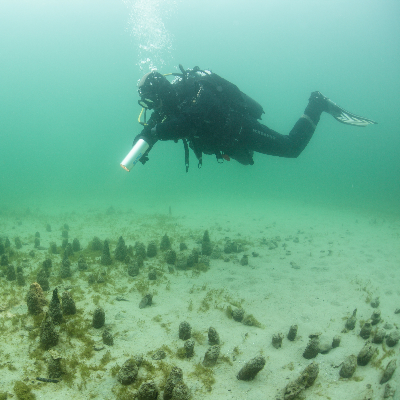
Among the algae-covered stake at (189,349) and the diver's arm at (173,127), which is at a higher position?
the diver's arm at (173,127)

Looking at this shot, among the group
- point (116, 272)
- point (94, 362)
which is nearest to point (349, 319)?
point (94, 362)

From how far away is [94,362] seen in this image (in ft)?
10.9

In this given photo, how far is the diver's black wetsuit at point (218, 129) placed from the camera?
5.49m

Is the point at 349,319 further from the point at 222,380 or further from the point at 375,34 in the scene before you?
the point at 375,34

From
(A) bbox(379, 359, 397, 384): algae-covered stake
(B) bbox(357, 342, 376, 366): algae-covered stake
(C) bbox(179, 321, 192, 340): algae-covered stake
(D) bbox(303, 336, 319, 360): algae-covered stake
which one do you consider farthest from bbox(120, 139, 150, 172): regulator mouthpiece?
(A) bbox(379, 359, 397, 384): algae-covered stake

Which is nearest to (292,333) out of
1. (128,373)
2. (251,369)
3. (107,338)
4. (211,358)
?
(251,369)

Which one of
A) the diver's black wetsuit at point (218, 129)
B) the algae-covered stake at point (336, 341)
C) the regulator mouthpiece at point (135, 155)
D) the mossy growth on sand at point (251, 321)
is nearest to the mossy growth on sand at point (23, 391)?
the mossy growth on sand at point (251, 321)

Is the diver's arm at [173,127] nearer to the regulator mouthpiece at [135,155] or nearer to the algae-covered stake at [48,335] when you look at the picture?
the regulator mouthpiece at [135,155]

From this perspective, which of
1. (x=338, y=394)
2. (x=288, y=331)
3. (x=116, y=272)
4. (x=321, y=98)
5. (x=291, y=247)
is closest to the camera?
(x=338, y=394)

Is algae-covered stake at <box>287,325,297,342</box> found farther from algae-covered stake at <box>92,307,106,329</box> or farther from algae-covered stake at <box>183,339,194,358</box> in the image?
algae-covered stake at <box>92,307,106,329</box>

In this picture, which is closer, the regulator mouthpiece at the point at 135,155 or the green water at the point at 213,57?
the regulator mouthpiece at the point at 135,155

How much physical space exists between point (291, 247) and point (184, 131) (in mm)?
6892

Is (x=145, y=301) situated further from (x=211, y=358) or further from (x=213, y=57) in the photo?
(x=213, y=57)

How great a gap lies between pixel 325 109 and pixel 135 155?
6.28m
